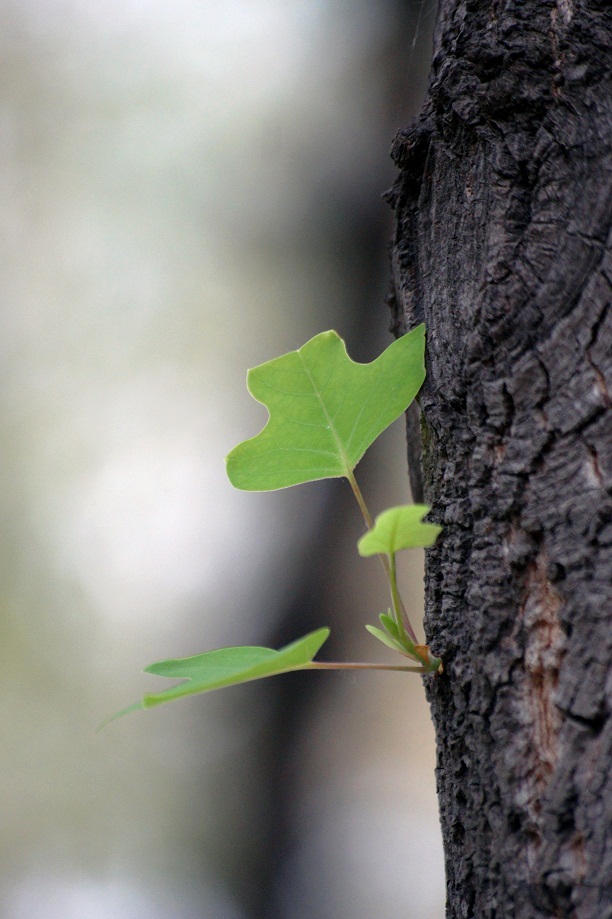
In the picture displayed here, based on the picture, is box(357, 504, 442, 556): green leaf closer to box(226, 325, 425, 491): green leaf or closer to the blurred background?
box(226, 325, 425, 491): green leaf

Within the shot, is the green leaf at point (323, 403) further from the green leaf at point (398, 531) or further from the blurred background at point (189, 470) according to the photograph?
the blurred background at point (189, 470)

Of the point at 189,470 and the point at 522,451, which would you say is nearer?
the point at 522,451

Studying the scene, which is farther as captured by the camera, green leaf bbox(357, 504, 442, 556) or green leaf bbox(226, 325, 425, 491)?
green leaf bbox(226, 325, 425, 491)

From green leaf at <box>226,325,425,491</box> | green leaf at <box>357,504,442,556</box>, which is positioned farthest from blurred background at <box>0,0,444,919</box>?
green leaf at <box>357,504,442,556</box>

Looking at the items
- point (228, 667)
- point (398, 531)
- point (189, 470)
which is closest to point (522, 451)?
point (398, 531)

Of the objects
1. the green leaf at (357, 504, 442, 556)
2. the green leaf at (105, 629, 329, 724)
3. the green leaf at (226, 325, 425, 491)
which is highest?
the green leaf at (226, 325, 425, 491)

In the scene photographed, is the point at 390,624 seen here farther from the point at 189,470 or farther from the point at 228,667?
the point at 189,470

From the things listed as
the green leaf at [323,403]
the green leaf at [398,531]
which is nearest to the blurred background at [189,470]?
the green leaf at [323,403]
